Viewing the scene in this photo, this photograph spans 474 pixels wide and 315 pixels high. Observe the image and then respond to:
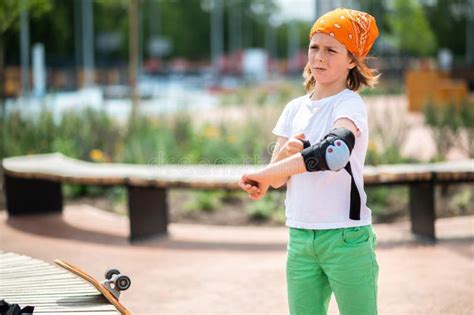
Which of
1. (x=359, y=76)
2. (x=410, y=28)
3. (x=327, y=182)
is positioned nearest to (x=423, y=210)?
(x=359, y=76)

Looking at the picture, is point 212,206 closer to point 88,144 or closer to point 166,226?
point 166,226

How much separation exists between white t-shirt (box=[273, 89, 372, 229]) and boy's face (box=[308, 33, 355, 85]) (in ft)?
0.24

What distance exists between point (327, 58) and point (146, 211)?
4.30 m

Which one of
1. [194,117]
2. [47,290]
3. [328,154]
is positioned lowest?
[194,117]

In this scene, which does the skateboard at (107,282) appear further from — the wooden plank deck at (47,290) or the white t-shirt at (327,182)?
the white t-shirt at (327,182)

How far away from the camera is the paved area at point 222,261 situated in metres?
4.86

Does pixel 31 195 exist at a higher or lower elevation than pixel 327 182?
lower

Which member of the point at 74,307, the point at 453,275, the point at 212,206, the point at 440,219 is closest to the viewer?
the point at 74,307

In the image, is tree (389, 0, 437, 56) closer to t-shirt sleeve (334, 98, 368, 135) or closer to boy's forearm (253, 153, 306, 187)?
t-shirt sleeve (334, 98, 368, 135)

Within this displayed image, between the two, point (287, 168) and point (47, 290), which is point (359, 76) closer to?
point (287, 168)

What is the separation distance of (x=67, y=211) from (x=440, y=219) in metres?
3.61

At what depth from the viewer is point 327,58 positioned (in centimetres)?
282

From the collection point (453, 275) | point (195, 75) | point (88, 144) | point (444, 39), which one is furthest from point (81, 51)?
point (453, 275)

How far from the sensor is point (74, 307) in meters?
2.67
